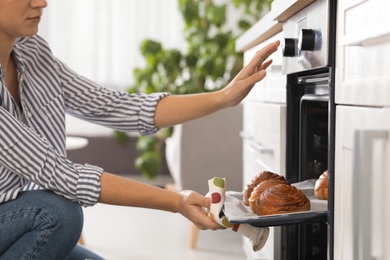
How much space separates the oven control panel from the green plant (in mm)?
2971

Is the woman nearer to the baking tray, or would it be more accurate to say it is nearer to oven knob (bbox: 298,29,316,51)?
the baking tray

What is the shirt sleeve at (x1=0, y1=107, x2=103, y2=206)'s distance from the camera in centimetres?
137

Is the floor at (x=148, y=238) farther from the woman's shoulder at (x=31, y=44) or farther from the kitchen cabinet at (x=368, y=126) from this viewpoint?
the kitchen cabinet at (x=368, y=126)

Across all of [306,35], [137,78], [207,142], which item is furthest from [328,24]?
[137,78]

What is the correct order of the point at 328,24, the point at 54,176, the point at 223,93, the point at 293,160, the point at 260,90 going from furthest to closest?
the point at 260,90 < the point at 223,93 < the point at 293,160 < the point at 54,176 < the point at 328,24

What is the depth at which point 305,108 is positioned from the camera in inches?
57.9

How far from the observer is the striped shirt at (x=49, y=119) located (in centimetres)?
138

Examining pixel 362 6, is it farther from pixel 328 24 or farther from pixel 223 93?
pixel 223 93

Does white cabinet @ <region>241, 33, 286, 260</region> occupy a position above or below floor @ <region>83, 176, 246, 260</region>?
above

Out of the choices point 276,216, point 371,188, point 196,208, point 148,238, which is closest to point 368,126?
point 371,188

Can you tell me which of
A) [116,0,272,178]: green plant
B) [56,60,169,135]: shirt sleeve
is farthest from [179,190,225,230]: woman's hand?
[116,0,272,178]: green plant

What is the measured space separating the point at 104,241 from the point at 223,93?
1.90 metres

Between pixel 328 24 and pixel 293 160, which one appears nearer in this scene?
pixel 328 24

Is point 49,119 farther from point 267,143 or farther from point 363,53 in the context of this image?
point 363,53
